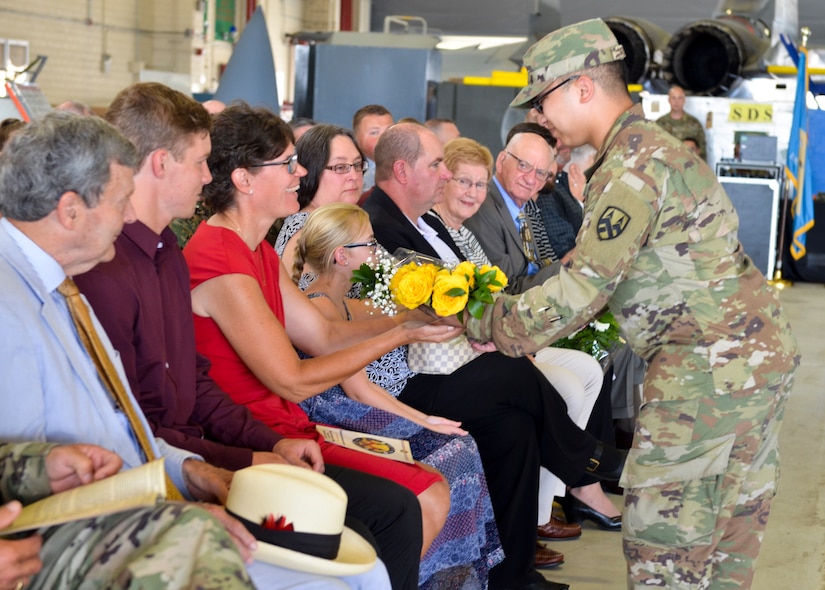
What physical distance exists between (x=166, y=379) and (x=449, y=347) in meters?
1.30

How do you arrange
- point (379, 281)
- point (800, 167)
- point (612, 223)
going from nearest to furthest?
point (612, 223), point (379, 281), point (800, 167)

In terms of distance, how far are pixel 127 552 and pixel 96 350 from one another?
476mm

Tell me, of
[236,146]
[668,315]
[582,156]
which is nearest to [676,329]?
[668,315]

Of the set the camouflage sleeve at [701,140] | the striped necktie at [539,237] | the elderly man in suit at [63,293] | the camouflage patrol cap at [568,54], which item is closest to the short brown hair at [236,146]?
the camouflage patrol cap at [568,54]

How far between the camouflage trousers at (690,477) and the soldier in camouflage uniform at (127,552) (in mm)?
1191

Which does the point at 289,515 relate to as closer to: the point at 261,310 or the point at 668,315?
Result: the point at 261,310

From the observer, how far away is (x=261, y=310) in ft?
8.59

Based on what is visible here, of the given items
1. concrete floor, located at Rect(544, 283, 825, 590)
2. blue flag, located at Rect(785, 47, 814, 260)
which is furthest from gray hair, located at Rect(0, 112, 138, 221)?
blue flag, located at Rect(785, 47, 814, 260)

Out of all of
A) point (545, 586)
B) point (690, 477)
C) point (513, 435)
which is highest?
point (690, 477)

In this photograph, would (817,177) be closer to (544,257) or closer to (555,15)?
(555,15)

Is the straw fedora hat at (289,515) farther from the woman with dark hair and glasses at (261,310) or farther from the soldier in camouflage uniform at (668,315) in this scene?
the soldier in camouflage uniform at (668,315)

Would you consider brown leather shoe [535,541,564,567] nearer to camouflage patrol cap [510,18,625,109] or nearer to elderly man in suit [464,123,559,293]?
elderly man in suit [464,123,559,293]

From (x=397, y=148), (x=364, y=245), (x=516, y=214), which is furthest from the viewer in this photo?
A: (x=516, y=214)

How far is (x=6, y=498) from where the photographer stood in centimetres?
172
